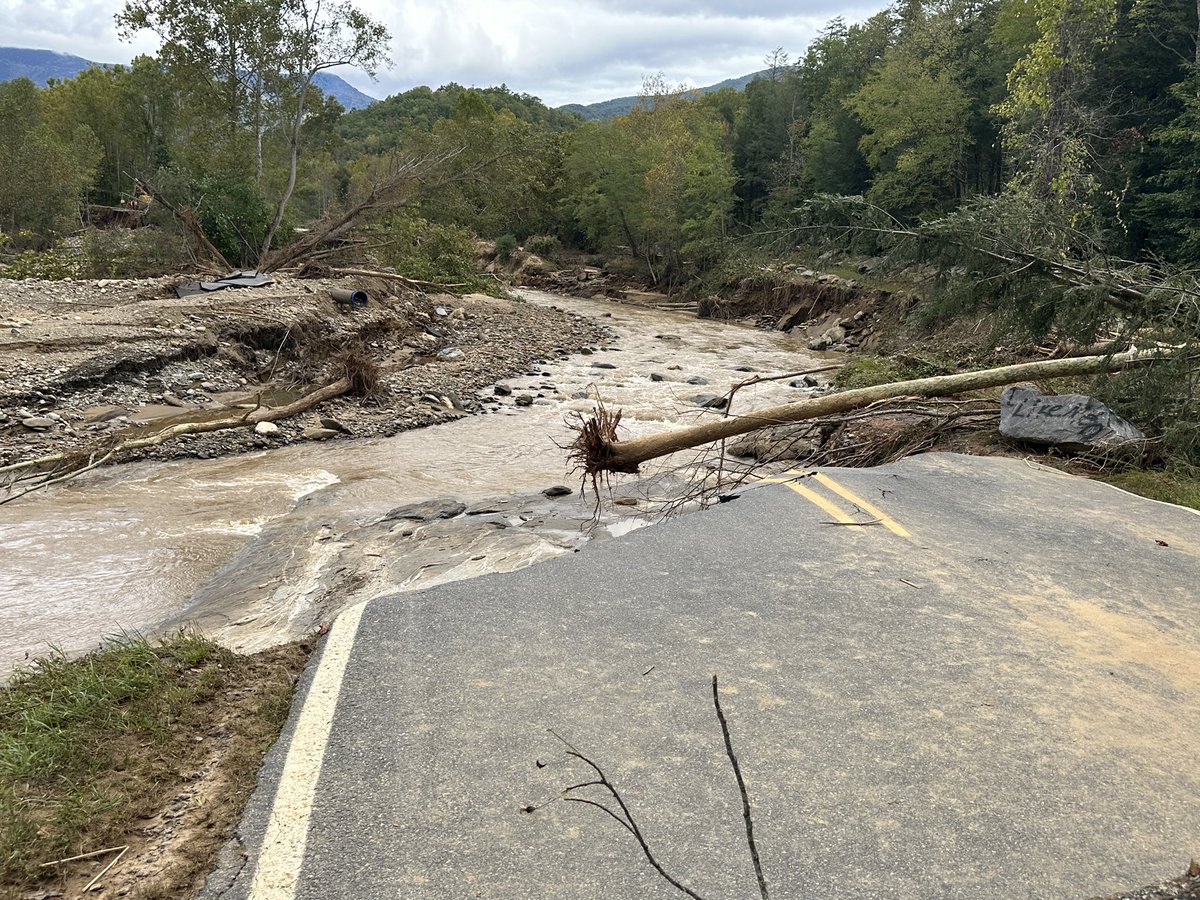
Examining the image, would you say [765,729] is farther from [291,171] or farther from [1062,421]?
[291,171]

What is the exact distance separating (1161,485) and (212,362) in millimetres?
15503

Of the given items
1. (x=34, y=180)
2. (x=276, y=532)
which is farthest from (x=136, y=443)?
(x=34, y=180)

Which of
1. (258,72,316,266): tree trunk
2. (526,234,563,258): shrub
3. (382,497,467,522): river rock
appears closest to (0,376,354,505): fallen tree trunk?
(382,497,467,522): river rock

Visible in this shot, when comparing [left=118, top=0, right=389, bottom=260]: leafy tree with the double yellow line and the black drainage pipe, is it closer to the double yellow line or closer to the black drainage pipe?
the black drainage pipe

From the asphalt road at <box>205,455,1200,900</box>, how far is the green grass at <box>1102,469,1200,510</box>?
1.56 m

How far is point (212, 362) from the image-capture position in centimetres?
1545

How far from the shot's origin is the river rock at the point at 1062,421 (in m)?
7.52

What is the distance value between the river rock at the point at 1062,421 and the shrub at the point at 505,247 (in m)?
51.1

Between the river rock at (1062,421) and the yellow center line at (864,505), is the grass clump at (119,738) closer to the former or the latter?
the yellow center line at (864,505)

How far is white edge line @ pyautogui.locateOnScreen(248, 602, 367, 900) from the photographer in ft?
7.75

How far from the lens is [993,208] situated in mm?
8445

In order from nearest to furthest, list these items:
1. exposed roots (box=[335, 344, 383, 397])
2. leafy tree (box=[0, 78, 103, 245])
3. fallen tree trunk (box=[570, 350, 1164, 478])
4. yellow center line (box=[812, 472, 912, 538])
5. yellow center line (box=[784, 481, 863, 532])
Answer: yellow center line (box=[812, 472, 912, 538])
yellow center line (box=[784, 481, 863, 532])
fallen tree trunk (box=[570, 350, 1164, 478])
exposed roots (box=[335, 344, 383, 397])
leafy tree (box=[0, 78, 103, 245])

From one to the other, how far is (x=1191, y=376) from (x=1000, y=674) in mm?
5852

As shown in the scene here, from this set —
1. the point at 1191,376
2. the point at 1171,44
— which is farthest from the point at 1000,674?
the point at 1171,44
